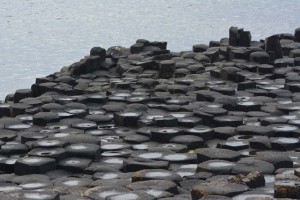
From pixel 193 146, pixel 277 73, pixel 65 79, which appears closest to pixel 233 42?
pixel 277 73

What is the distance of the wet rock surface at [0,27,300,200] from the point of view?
14.8ft

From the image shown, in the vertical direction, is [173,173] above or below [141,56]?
below

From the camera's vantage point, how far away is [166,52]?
31.6 feet

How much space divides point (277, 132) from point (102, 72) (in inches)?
128

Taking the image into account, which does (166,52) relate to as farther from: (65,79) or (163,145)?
(163,145)

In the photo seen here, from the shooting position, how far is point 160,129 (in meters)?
5.93

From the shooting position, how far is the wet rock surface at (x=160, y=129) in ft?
14.8

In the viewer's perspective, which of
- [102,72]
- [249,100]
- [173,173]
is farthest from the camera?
[102,72]

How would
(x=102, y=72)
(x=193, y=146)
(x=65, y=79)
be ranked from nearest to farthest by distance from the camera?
(x=193, y=146) < (x=65, y=79) < (x=102, y=72)

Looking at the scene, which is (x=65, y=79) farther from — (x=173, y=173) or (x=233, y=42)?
(x=173, y=173)

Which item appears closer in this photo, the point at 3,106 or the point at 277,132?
the point at 277,132

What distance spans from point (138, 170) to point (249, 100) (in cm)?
211

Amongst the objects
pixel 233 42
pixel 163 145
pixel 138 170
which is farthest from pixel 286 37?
pixel 138 170

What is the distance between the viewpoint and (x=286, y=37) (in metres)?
10.5
